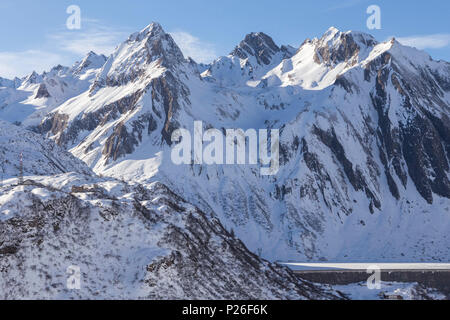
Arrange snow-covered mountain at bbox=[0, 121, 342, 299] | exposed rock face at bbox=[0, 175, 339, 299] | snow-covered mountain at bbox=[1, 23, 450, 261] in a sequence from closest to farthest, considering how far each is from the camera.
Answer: exposed rock face at bbox=[0, 175, 339, 299] < snow-covered mountain at bbox=[0, 121, 342, 299] < snow-covered mountain at bbox=[1, 23, 450, 261]

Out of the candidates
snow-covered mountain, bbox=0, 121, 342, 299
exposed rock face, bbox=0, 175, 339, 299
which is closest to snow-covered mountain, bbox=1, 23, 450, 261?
snow-covered mountain, bbox=0, 121, 342, 299

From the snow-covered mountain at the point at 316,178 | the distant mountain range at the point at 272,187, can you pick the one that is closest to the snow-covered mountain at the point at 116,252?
the distant mountain range at the point at 272,187

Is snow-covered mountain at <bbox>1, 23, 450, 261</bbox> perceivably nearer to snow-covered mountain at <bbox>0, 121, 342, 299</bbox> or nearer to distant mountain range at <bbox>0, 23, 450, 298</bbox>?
distant mountain range at <bbox>0, 23, 450, 298</bbox>

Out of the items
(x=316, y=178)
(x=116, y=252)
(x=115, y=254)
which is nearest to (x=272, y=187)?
(x=316, y=178)

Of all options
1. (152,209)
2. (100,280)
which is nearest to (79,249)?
(100,280)

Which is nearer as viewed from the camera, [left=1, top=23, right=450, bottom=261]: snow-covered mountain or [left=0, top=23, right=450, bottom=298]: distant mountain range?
[left=0, top=23, right=450, bottom=298]: distant mountain range

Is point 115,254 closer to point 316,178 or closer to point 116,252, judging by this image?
point 116,252

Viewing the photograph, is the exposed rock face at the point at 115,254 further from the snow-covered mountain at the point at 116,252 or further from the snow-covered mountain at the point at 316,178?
the snow-covered mountain at the point at 316,178

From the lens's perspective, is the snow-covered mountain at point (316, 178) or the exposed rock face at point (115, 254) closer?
the exposed rock face at point (115, 254)

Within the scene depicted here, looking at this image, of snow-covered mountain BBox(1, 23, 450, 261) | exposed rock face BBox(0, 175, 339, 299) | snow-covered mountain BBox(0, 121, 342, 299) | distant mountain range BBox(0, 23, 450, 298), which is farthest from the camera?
snow-covered mountain BBox(1, 23, 450, 261)
